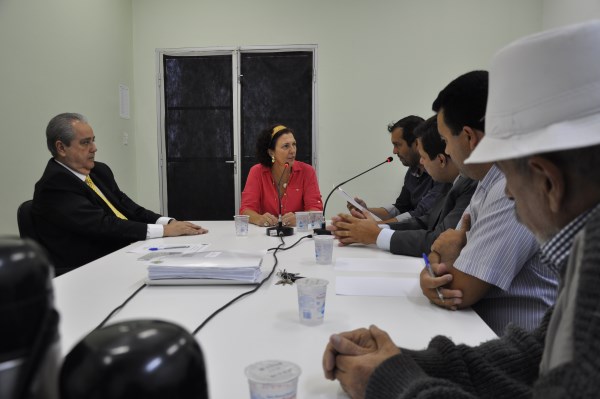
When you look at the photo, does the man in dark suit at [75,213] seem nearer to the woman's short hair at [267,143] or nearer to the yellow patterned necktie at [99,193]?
the yellow patterned necktie at [99,193]

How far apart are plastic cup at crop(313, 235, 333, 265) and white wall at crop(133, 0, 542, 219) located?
2.86 m

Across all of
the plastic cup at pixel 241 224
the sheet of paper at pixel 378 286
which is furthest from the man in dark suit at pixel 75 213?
the sheet of paper at pixel 378 286

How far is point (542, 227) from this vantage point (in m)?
0.73

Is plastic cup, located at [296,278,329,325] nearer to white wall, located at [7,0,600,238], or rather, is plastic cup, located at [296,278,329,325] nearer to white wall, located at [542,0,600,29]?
white wall, located at [7,0,600,238]

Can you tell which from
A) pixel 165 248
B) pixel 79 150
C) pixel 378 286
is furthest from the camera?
pixel 79 150

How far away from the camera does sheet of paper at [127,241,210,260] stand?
1.98 m

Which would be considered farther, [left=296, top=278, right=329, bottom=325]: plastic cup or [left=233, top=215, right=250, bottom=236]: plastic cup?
[left=233, top=215, right=250, bottom=236]: plastic cup

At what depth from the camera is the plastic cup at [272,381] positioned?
719 mm

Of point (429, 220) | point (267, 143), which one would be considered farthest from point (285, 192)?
point (429, 220)

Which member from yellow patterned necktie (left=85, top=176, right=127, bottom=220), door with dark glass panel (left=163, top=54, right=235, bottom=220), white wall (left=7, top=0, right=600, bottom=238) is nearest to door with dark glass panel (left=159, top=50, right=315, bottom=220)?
door with dark glass panel (left=163, top=54, right=235, bottom=220)

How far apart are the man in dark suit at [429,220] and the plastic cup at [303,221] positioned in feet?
1.31

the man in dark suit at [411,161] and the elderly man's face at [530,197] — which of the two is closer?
the elderly man's face at [530,197]

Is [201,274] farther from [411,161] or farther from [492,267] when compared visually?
[411,161]

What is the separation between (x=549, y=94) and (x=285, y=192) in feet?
8.35
